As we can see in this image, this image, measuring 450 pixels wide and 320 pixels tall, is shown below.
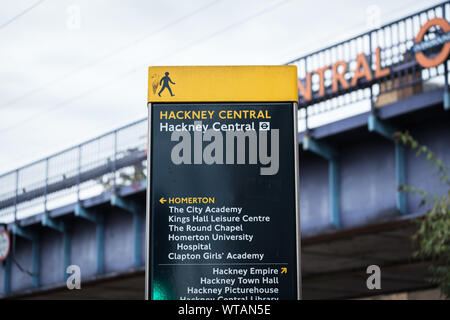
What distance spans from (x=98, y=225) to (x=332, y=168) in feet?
38.4

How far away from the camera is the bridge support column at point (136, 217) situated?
2914 centimetres

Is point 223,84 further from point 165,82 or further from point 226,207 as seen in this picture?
point 226,207

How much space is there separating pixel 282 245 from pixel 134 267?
78.3 ft

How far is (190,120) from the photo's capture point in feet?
20.1

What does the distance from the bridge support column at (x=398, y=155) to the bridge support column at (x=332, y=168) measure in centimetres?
197

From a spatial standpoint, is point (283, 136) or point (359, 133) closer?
point (283, 136)

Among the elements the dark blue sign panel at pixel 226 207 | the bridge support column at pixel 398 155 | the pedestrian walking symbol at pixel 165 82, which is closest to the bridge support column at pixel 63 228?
the bridge support column at pixel 398 155

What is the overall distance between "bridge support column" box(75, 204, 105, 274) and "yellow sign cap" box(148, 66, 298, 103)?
83.0 feet

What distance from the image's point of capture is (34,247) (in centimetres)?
3488

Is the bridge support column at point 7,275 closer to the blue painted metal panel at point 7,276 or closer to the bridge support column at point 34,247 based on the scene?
the blue painted metal panel at point 7,276

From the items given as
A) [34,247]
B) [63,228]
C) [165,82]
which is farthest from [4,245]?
[165,82]
